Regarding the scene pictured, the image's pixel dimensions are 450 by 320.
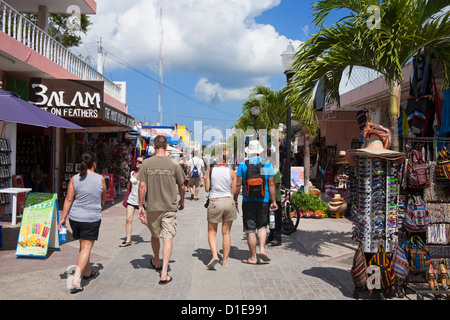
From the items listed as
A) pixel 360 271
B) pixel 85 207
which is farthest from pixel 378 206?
pixel 85 207

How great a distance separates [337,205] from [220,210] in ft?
20.3

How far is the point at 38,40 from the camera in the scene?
11188mm

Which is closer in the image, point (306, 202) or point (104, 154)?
point (306, 202)

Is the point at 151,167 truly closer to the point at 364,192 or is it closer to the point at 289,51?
the point at 364,192

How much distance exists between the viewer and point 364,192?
5020mm

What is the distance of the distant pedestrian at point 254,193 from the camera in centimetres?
622

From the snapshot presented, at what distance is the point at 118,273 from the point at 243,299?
200cm

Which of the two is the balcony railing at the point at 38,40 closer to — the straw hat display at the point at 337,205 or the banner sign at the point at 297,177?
the banner sign at the point at 297,177

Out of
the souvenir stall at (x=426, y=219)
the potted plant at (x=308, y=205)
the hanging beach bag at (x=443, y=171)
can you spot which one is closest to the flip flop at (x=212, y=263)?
the souvenir stall at (x=426, y=219)

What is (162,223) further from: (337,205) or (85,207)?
(337,205)

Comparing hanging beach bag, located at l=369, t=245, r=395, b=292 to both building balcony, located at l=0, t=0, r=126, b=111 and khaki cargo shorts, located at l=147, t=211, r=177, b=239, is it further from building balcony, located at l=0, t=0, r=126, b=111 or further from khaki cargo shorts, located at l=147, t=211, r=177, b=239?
→ building balcony, located at l=0, t=0, r=126, b=111

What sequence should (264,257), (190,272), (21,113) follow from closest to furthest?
(190,272) → (21,113) → (264,257)
